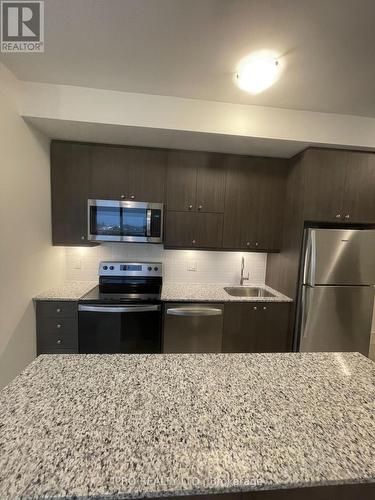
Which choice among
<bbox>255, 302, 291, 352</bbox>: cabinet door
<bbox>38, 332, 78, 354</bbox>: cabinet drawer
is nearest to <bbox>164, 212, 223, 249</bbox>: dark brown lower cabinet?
<bbox>255, 302, 291, 352</bbox>: cabinet door

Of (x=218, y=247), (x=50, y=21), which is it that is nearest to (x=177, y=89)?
(x=50, y=21)

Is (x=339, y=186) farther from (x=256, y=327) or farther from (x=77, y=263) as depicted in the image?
(x=77, y=263)

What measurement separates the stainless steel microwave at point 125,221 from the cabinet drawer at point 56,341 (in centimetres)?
94

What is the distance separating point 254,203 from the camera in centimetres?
255

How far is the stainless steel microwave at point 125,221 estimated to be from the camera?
225 cm

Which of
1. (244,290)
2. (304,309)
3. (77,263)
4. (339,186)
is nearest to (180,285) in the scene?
(244,290)

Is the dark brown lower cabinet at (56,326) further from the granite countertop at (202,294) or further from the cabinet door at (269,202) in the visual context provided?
the cabinet door at (269,202)

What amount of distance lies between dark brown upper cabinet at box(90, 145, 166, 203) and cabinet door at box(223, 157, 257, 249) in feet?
2.41

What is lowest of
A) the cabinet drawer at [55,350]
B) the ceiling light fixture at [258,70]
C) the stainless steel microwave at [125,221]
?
the cabinet drawer at [55,350]

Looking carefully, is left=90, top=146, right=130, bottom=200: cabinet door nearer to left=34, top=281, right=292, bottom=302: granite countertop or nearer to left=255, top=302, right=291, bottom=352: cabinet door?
left=34, top=281, right=292, bottom=302: granite countertop

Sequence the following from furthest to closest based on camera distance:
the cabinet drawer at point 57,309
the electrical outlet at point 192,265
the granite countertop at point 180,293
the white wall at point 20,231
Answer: the electrical outlet at point 192,265, the granite countertop at point 180,293, the cabinet drawer at point 57,309, the white wall at point 20,231

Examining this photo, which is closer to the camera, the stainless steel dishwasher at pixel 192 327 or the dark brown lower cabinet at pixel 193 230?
the stainless steel dishwasher at pixel 192 327

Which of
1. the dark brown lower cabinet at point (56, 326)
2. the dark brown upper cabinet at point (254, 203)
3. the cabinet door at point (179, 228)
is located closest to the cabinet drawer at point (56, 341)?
the dark brown lower cabinet at point (56, 326)

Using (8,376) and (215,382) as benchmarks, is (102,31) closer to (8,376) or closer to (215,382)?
(215,382)
